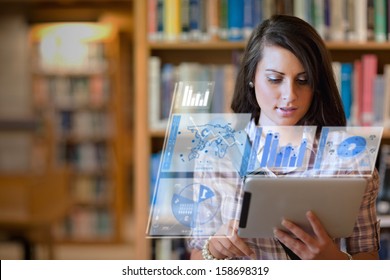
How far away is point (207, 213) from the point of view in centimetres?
115

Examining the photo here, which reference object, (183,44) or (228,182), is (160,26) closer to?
(183,44)

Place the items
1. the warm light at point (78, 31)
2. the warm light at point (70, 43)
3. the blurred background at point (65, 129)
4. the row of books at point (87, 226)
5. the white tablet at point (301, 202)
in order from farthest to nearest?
the warm light at point (78, 31) → the warm light at point (70, 43) → the row of books at point (87, 226) → the blurred background at point (65, 129) → the white tablet at point (301, 202)

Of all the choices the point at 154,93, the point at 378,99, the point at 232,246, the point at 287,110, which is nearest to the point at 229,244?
the point at 232,246

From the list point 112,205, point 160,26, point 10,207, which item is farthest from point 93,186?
point 160,26

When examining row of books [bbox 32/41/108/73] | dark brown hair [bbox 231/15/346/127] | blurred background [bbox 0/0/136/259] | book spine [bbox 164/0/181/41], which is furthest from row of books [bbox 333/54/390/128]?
row of books [bbox 32/41/108/73]

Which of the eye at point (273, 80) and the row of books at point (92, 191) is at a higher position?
the eye at point (273, 80)

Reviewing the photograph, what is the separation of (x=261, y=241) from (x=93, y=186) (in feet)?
14.0

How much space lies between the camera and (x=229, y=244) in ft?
3.69

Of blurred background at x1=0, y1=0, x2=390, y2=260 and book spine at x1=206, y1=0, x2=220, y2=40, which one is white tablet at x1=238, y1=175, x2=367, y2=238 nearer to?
book spine at x1=206, y1=0, x2=220, y2=40

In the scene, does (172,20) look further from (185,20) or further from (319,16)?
(319,16)

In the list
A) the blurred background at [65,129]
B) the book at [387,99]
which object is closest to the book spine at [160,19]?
the book at [387,99]

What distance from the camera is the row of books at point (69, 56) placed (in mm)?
5266

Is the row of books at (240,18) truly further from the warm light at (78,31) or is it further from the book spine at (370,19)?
the warm light at (78,31)

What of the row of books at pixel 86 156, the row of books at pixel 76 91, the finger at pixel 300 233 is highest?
the finger at pixel 300 233
